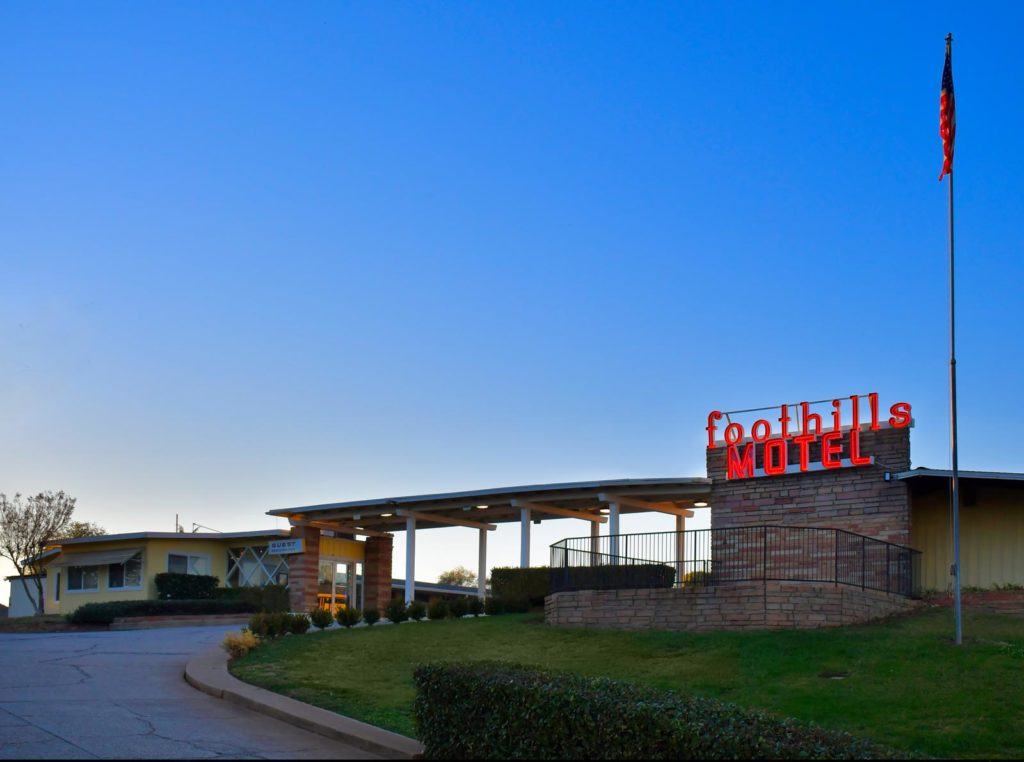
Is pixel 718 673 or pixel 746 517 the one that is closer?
pixel 718 673

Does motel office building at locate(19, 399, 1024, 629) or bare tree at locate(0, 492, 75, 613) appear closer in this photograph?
motel office building at locate(19, 399, 1024, 629)

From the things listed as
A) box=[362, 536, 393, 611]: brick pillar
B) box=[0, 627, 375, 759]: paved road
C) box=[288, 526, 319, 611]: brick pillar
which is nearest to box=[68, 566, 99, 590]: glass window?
box=[288, 526, 319, 611]: brick pillar

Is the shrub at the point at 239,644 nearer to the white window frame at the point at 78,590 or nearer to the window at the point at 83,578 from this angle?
the white window frame at the point at 78,590

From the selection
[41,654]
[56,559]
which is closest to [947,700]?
[41,654]

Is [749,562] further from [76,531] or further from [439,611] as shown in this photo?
[76,531]

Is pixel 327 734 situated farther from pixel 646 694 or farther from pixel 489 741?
pixel 646 694

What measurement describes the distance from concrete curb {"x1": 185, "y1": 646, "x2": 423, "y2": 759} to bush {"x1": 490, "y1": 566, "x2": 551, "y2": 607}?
1176 centimetres

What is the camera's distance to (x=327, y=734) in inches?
467

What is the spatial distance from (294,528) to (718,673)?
21490 mm

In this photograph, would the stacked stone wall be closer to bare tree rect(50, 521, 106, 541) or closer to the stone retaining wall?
the stone retaining wall

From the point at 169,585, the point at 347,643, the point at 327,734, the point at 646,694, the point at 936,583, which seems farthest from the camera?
the point at 169,585

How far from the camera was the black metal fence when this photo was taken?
22328mm

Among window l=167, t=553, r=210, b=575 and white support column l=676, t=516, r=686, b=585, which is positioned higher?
white support column l=676, t=516, r=686, b=585

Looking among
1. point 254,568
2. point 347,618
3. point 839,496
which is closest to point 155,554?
point 254,568
